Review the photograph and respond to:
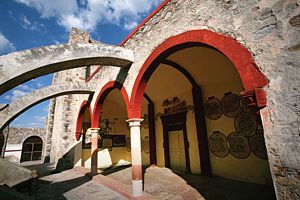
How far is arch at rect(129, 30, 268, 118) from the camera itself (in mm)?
2057

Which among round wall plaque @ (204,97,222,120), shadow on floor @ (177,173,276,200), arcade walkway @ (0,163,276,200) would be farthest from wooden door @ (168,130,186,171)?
shadow on floor @ (177,173,276,200)

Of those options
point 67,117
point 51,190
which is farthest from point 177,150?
point 67,117

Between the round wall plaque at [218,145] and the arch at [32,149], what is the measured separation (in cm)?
1596

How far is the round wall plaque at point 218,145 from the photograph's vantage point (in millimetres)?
5336

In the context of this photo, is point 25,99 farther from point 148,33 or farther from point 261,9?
point 261,9

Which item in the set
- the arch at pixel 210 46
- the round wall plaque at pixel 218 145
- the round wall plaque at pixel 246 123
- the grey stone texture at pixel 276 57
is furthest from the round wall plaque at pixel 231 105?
the grey stone texture at pixel 276 57

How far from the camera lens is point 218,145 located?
5500 millimetres

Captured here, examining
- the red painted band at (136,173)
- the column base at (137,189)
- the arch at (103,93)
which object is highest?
the arch at (103,93)

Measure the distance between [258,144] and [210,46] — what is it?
3.53m

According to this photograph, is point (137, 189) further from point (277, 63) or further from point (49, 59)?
point (277, 63)

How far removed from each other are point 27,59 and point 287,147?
4237mm

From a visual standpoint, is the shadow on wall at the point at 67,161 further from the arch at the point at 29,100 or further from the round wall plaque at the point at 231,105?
the round wall plaque at the point at 231,105

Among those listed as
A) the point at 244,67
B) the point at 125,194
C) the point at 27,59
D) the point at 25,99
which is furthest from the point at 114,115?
the point at 244,67

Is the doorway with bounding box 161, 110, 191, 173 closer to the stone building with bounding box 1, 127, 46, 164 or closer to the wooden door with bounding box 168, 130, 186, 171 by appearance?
the wooden door with bounding box 168, 130, 186, 171
